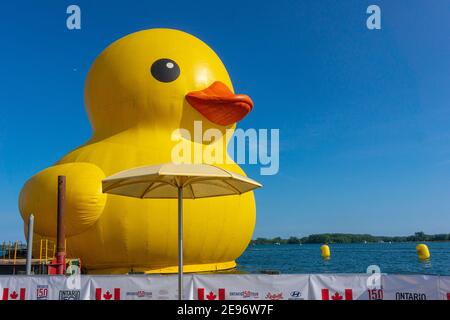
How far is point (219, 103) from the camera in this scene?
1411cm

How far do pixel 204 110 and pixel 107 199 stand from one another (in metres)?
4.41

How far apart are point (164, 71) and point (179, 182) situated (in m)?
8.01

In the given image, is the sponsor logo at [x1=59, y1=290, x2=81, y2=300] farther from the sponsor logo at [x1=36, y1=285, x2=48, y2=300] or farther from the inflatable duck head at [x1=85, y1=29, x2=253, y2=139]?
the inflatable duck head at [x1=85, y1=29, x2=253, y2=139]

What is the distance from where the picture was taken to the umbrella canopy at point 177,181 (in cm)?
622

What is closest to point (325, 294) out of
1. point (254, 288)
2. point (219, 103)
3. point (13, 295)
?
point (254, 288)

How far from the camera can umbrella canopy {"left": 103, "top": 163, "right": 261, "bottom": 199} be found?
6.22 meters

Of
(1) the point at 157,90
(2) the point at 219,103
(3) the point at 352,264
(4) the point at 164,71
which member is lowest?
(3) the point at 352,264

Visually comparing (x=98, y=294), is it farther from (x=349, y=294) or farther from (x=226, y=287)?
(x=349, y=294)

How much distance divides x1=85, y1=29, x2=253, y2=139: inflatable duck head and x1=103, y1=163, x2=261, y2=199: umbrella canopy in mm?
6346

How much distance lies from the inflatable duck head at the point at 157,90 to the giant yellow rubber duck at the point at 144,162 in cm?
3

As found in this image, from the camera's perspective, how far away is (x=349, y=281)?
7.58 meters
